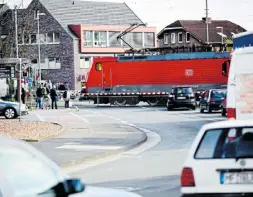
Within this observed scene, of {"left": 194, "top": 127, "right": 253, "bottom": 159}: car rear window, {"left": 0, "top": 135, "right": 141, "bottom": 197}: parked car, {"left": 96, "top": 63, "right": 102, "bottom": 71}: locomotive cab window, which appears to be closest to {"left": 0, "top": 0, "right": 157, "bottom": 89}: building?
{"left": 96, "top": 63, "right": 102, "bottom": 71}: locomotive cab window

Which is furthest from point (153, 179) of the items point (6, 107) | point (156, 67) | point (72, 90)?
point (72, 90)

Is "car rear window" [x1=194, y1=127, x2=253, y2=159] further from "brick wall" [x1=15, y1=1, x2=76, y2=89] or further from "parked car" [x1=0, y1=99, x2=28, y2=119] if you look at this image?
"brick wall" [x1=15, y1=1, x2=76, y2=89]

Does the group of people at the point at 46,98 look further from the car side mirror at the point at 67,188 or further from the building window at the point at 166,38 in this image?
the building window at the point at 166,38

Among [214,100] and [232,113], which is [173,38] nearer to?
[214,100]

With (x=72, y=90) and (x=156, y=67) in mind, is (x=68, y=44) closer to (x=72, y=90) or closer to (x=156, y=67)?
(x=72, y=90)

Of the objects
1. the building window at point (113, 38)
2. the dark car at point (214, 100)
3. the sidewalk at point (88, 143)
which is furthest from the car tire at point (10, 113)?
the building window at point (113, 38)

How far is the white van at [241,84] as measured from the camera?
52.5 feet

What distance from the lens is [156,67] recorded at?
6009 cm

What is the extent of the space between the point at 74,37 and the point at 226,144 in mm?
82111

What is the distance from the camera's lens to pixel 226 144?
999 centimetres

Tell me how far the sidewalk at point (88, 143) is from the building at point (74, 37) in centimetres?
5773

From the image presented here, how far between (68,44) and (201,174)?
82439 mm

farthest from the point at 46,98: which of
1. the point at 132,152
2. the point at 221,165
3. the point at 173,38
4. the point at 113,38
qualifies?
the point at 173,38

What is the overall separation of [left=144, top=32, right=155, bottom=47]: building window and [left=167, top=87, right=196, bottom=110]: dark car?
4562cm
